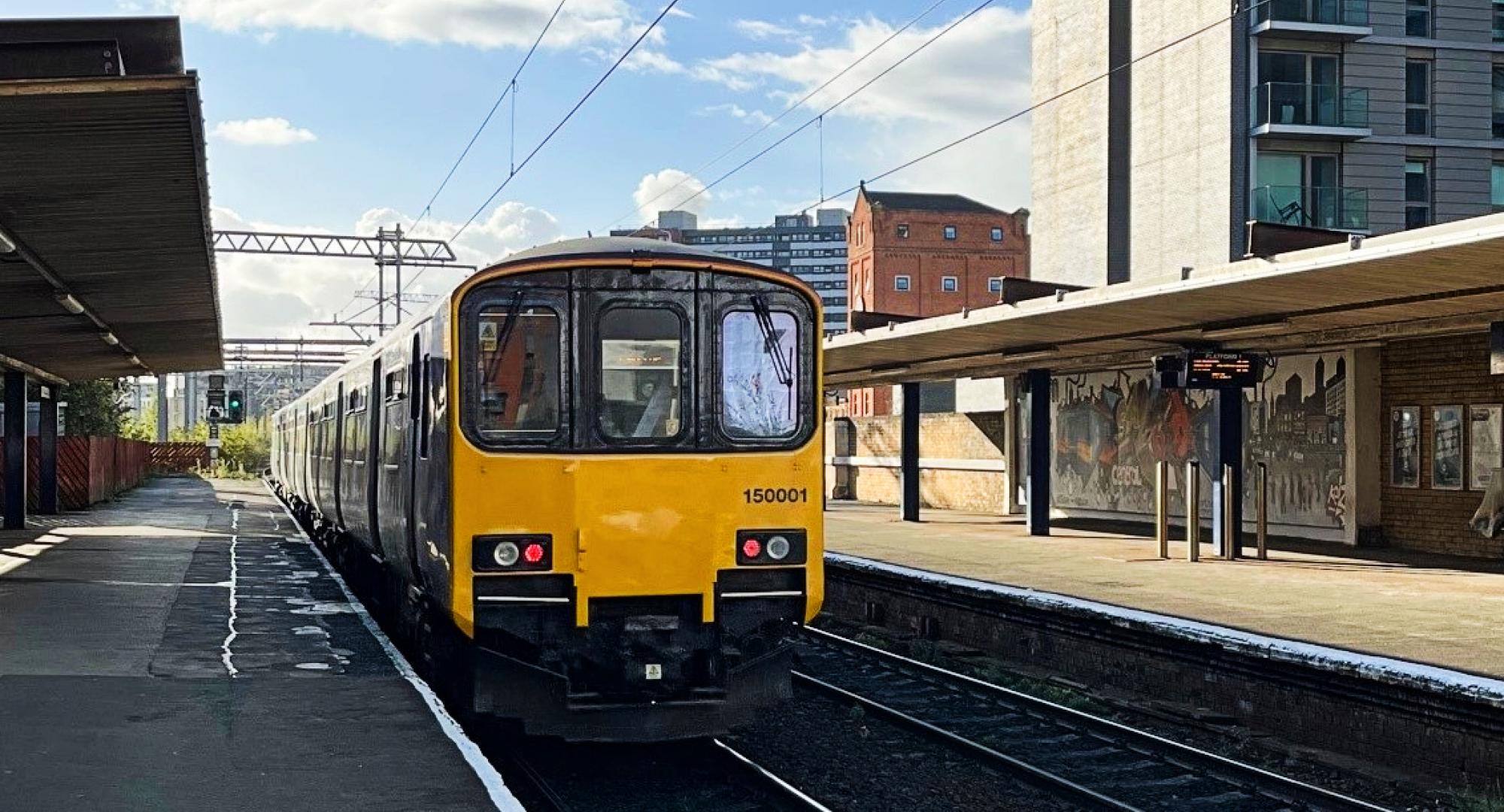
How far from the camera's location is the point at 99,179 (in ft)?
39.4

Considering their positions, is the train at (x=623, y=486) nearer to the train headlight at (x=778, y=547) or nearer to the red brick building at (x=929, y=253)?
the train headlight at (x=778, y=547)

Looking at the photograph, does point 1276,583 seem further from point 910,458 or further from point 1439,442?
point 910,458

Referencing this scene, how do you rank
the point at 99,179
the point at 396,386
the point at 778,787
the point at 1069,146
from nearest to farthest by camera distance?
the point at 778,787, the point at 396,386, the point at 99,179, the point at 1069,146

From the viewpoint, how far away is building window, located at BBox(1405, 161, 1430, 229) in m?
33.3

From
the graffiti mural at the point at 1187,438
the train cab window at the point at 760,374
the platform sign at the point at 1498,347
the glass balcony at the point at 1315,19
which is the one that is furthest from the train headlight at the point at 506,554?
the glass balcony at the point at 1315,19

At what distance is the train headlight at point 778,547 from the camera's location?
921 cm

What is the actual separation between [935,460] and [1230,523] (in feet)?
49.0

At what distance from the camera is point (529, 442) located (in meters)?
8.92

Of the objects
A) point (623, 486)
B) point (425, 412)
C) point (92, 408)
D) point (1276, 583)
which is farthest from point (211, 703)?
point (92, 408)

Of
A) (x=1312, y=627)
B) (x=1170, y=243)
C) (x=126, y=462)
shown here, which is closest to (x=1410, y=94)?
(x=1170, y=243)

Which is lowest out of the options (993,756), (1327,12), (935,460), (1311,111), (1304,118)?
(993,756)

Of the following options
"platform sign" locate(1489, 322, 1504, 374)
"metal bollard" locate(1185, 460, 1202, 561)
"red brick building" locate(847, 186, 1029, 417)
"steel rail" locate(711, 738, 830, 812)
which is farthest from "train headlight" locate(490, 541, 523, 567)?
"red brick building" locate(847, 186, 1029, 417)

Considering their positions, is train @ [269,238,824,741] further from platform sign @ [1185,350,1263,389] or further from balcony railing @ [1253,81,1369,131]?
balcony railing @ [1253,81,1369,131]

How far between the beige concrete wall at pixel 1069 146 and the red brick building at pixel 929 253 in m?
40.9
